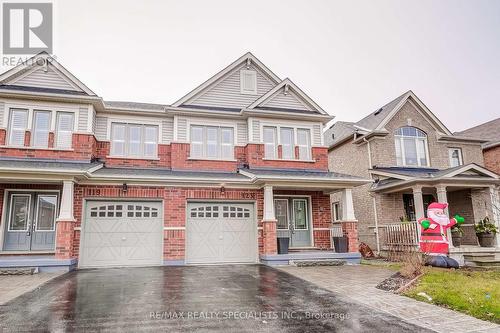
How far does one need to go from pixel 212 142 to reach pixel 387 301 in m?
9.76

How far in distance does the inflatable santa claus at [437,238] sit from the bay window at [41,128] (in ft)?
47.7

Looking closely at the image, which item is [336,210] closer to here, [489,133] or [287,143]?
[287,143]

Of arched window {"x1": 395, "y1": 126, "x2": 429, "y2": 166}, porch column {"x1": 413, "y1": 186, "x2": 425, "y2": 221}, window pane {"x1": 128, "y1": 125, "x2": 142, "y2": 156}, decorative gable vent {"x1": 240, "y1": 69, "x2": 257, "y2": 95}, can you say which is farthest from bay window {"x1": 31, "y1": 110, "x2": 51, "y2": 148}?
arched window {"x1": 395, "y1": 126, "x2": 429, "y2": 166}

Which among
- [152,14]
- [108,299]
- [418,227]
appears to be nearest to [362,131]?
[418,227]

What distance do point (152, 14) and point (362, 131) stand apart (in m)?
13.5

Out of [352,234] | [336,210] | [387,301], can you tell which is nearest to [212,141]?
[352,234]

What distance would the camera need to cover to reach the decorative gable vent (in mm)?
15227

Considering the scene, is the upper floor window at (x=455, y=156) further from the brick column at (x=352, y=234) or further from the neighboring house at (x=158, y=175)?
the brick column at (x=352, y=234)

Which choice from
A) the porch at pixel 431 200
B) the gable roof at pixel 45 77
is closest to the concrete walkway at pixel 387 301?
the porch at pixel 431 200

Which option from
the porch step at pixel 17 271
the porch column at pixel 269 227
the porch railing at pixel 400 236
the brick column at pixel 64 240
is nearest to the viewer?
the porch step at pixel 17 271

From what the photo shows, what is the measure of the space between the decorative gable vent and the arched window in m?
8.29

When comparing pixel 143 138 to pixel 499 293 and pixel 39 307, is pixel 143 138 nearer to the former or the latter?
pixel 39 307

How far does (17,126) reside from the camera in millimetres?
12039

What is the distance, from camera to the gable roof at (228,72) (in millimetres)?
14048
